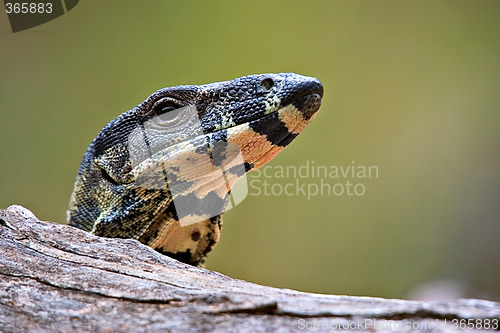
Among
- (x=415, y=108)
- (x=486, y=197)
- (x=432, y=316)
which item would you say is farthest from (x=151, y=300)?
(x=486, y=197)

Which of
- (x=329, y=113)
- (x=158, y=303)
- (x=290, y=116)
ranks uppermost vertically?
(x=329, y=113)

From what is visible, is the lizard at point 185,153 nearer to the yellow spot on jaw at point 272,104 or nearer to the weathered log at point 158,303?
the yellow spot on jaw at point 272,104

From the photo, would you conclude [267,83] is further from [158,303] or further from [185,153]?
[158,303]

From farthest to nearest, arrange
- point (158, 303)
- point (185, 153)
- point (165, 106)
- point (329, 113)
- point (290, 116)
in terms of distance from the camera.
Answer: point (329, 113)
point (165, 106)
point (185, 153)
point (290, 116)
point (158, 303)

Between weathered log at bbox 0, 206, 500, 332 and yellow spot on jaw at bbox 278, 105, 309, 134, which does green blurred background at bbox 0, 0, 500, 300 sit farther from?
weathered log at bbox 0, 206, 500, 332

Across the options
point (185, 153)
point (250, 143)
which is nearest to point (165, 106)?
point (185, 153)

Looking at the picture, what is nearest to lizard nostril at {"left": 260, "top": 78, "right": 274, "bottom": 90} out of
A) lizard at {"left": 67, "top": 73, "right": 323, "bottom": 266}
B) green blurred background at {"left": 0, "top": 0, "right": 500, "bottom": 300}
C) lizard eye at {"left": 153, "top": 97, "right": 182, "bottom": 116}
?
lizard at {"left": 67, "top": 73, "right": 323, "bottom": 266}

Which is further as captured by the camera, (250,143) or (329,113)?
(329,113)
